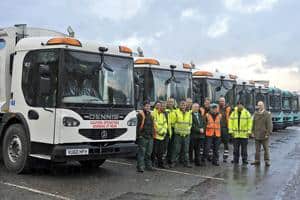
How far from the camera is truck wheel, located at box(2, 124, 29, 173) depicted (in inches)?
363

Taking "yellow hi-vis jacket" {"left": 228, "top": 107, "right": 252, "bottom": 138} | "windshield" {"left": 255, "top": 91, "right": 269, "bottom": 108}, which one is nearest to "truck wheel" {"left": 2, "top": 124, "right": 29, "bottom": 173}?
"yellow hi-vis jacket" {"left": 228, "top": 107, "right": 252, "bottom": 138}

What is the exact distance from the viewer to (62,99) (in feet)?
28.6

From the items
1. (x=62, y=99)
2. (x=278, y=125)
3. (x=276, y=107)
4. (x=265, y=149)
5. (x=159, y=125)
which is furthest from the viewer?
(x=278, y=125)

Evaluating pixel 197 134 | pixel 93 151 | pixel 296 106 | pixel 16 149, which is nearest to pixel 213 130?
pixel 197 134

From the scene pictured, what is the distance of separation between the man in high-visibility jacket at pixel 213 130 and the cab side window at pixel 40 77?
4.87 meters

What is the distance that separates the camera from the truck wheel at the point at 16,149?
9227 millimetres

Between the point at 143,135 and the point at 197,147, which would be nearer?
the point at 143,135

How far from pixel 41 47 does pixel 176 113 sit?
405cm

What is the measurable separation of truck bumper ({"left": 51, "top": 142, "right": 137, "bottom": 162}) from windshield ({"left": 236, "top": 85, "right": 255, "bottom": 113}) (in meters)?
10.6

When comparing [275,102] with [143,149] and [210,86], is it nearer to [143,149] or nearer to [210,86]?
[210,86]

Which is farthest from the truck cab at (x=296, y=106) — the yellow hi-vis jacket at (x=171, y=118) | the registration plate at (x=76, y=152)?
the registration plate at (x=76, y=152)

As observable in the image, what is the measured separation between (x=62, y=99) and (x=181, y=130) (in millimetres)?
3807

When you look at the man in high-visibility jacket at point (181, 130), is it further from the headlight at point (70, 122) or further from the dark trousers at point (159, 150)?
the headlight at point (70, 122)

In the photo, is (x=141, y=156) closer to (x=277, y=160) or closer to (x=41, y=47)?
(x=41, y=47)
